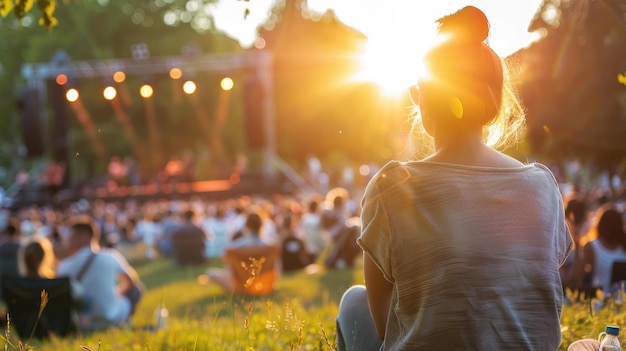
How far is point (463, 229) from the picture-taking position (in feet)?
6.89

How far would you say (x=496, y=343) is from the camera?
7.03 feet

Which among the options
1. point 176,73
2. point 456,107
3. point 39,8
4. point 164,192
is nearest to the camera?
point 456,107

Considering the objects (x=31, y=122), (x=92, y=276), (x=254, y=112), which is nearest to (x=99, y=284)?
(x=92, y=276)

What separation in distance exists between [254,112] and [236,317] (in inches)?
599

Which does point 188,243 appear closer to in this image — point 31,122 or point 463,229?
point 31,122

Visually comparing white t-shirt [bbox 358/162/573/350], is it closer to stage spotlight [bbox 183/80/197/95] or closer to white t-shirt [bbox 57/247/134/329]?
white t-shirt [bbox 57/247/134/329]

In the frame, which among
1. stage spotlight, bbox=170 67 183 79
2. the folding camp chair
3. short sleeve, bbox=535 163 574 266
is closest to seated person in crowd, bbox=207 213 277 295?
the folding camp chair

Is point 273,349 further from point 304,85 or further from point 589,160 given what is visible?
point 304,85

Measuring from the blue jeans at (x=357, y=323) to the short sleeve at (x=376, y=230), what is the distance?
1.64 ft

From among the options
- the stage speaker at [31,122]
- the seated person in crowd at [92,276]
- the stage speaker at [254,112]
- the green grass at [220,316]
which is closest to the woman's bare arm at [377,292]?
the green grass at [220,316]

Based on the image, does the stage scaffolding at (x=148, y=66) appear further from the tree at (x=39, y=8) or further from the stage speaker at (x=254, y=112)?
the tree at (x=39, y=8)

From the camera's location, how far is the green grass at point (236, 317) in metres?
3.45

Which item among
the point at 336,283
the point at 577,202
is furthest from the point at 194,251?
the point at 577,202

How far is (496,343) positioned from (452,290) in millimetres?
213
